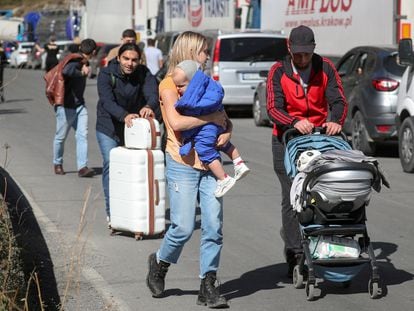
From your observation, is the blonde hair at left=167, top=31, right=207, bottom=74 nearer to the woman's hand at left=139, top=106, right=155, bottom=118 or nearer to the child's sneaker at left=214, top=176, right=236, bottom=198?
the child's sneaker at left=214, top=176, right=236, bottom=198

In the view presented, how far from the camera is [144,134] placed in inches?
375

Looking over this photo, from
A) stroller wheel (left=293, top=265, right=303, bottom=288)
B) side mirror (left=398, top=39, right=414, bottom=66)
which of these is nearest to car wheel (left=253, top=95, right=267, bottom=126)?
side mirror (left=398, top=39, right=414, bottom=66)

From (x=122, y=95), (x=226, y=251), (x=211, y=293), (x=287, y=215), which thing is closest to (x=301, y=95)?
(x=287, y=215)

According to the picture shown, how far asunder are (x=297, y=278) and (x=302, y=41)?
5.44 feet

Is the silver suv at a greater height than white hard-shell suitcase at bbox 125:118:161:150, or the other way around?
white hard-shell suitcase at bbox 125:118:161:150

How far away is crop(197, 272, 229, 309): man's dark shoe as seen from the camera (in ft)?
23.3

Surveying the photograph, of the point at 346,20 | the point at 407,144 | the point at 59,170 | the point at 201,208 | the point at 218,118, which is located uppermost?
the point at 218,118

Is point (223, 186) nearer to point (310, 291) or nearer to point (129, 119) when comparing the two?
point (310, 291)

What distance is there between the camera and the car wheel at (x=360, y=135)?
16500 millimetres

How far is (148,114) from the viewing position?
31.8 feet

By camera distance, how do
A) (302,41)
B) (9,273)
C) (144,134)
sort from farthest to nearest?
(144,134), (302,41), (9,273)

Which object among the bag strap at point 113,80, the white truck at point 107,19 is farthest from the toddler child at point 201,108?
the white truck at point 107,19

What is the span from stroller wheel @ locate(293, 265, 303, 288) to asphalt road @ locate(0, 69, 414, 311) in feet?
0.15

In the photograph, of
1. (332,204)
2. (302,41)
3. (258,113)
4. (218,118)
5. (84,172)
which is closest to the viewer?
(218,118)
